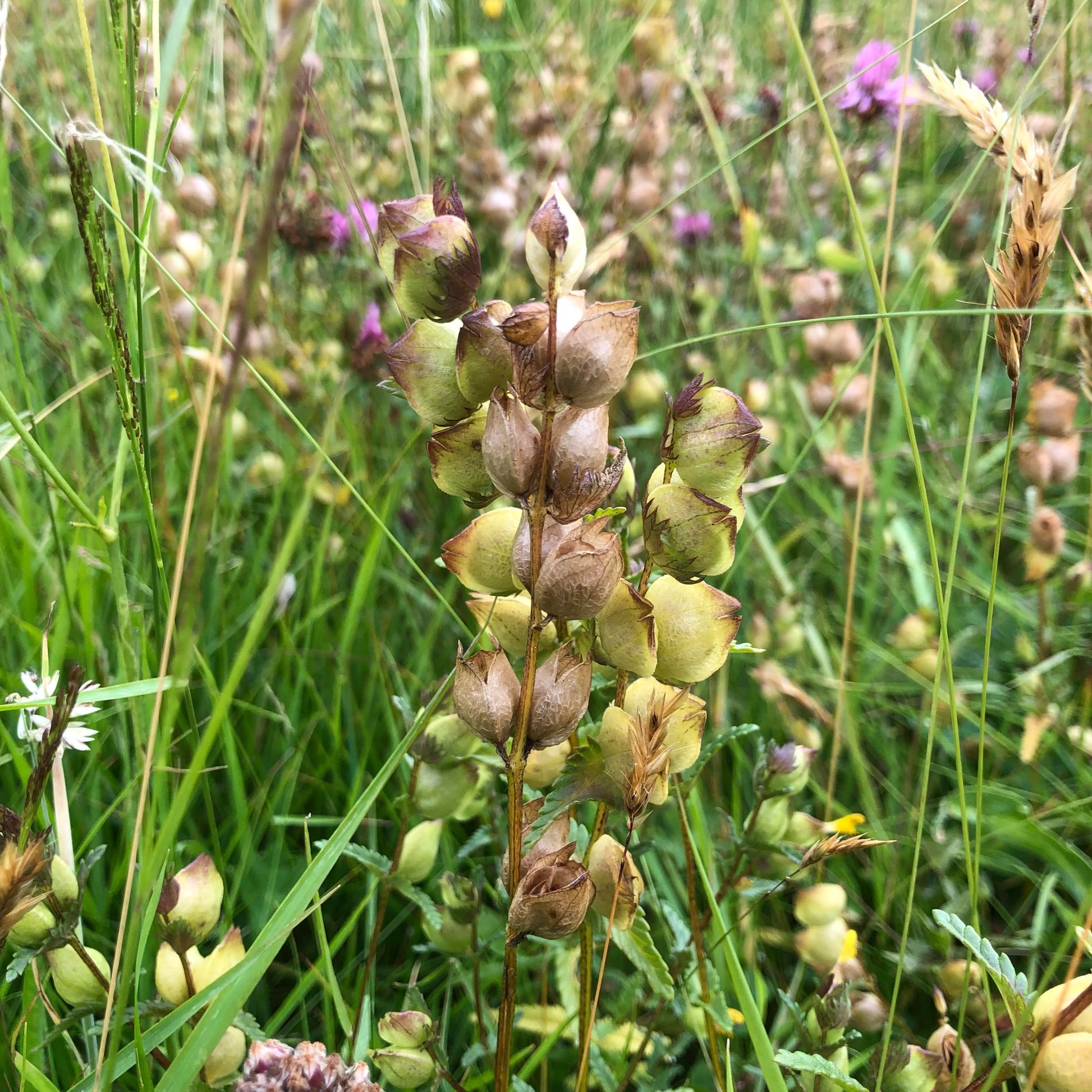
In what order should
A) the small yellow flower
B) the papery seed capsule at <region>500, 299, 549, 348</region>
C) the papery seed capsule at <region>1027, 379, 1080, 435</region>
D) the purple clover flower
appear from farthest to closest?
the purple clover flower
the papery seed capsule at <region>1027, 379, 1080, 435</region>
the small yellow flower
the papery seed capsule at <region>500, 299, 549, 348</region>

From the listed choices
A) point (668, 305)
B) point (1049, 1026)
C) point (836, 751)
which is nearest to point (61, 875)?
point (1049, 1026)

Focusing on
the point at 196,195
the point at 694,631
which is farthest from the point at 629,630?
the point at 196,195

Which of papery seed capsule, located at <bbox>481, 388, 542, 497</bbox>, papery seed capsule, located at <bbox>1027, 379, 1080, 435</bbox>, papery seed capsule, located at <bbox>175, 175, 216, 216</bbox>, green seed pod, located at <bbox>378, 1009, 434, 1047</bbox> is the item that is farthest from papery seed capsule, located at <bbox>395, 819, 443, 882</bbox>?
papery seed capsule, located at <bbox>175, 175, 216, 216</bbox>

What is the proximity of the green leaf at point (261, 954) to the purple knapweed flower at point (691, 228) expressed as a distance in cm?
155

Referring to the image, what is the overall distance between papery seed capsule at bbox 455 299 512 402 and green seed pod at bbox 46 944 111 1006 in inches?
15.7

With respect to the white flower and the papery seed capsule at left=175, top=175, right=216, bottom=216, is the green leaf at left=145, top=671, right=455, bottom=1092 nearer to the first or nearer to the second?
the white flower

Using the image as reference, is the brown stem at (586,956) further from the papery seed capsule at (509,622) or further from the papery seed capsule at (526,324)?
the papery seed capsule at (526,324)

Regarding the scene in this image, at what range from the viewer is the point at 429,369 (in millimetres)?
497

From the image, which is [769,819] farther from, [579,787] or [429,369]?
[429,369]

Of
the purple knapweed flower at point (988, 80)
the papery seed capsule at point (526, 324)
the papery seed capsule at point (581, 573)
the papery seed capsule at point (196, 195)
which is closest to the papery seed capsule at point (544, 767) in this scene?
the papery seed capsule at point (581, 573)

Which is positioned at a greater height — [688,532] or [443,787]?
Result: [688,532]

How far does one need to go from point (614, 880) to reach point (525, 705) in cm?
12

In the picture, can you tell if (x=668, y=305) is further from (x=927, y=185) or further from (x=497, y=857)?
(x=497, y=857)

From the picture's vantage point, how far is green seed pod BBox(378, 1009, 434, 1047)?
22.7 inches
